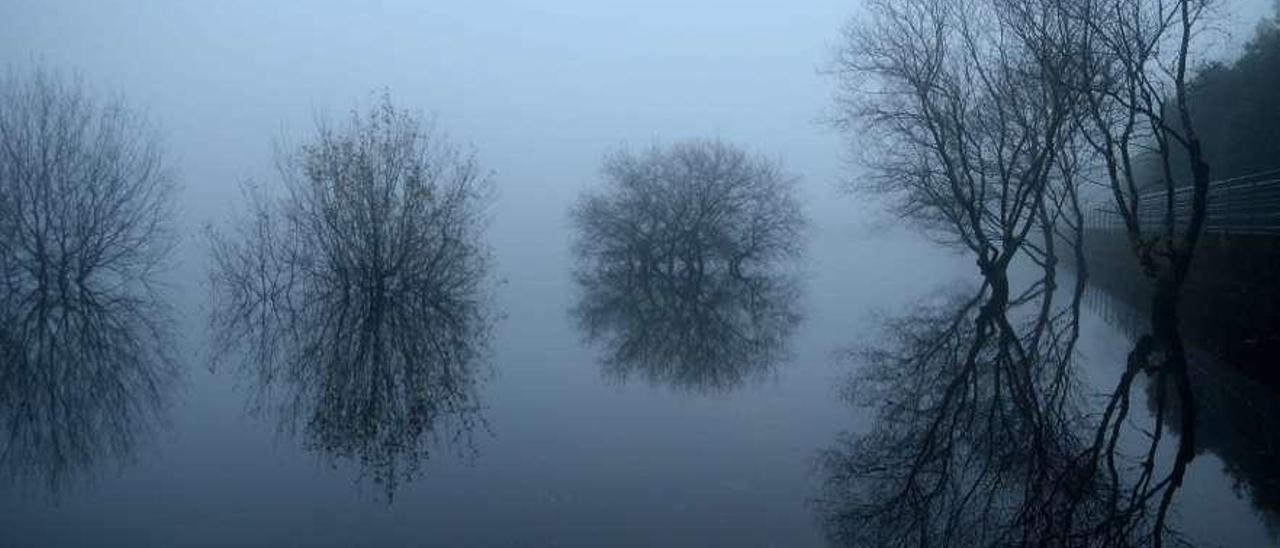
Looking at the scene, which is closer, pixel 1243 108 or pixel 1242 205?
pixel 1242 205

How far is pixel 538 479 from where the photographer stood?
9.39 meters

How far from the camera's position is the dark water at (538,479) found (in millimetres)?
7660

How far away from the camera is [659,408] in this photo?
12867 mm

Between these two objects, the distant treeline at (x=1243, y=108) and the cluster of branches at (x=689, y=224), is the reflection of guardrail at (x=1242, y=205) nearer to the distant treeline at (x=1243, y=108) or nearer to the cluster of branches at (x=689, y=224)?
the distant treeline at (x=1243, y=108)

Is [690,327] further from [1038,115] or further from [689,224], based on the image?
[689,224]

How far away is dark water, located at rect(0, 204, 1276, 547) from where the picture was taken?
7660 mm

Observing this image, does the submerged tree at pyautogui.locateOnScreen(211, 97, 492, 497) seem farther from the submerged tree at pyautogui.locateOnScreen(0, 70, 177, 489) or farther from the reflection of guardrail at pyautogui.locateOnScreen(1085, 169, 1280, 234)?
the reflection of guardrail at pyautogui.locateOnScreen(1085, 169, 1280, 234)

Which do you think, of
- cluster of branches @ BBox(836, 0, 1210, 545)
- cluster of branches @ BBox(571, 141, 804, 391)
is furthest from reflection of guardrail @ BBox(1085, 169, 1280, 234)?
cluster of branches @ BBox(571, 141, 804, 391)

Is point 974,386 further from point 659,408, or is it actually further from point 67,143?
point 67,143

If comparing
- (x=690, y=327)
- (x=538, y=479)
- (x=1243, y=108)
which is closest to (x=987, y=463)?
(x=538, y=479)

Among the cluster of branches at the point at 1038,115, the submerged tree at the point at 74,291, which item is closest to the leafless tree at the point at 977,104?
the cluster of branches at the point at 1038,115

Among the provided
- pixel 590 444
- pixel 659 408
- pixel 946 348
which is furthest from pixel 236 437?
pixel 946 348

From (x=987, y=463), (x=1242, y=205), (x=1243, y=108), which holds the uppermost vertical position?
(x=1243, y=108)

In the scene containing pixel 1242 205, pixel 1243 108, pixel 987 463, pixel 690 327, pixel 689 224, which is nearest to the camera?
pixel 987 463
